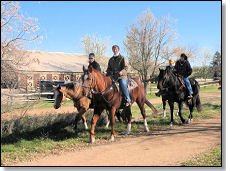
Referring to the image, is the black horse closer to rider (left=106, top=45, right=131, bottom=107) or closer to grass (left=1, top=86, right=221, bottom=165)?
grass (left=1, top=86, right=221, bottom=165)

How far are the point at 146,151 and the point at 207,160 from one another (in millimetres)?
1592

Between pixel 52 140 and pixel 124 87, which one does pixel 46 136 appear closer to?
pixel 52 140

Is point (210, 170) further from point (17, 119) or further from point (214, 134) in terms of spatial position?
point (17, 119)

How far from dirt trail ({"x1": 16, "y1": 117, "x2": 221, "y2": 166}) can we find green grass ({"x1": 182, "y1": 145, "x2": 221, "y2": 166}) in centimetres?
21

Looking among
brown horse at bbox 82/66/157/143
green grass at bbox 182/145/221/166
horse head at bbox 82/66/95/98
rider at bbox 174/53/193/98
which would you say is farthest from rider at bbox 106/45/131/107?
rider at bbox 174/53/193/98

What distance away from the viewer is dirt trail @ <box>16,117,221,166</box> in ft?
17.6

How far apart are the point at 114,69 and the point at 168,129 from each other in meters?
3.44

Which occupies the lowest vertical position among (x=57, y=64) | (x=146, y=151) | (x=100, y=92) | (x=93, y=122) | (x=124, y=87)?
(x=146, y=151)

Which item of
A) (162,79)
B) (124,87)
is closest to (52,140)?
(124,87)

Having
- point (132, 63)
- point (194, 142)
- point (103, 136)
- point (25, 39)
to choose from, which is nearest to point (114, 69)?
point (103, 136)

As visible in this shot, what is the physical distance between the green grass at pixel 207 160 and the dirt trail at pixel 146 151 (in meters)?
0.21

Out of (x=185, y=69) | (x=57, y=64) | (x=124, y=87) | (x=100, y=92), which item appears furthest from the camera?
(x=57, y=64)

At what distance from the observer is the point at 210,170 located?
4816 mm

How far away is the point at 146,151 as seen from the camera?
6.21 m
